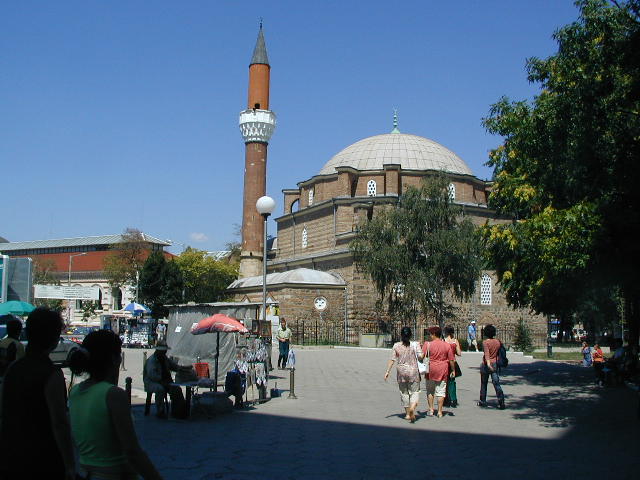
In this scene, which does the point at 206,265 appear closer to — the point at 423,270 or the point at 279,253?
the point at 279,253

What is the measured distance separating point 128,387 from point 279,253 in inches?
1548

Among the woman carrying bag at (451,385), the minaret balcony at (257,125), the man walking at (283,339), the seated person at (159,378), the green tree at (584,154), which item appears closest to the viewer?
the green tree at (584,154)

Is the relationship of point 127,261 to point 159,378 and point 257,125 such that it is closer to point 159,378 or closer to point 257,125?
point 257,125

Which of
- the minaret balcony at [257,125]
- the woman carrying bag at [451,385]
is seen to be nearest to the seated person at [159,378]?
the woman carrying bag at [451,385]

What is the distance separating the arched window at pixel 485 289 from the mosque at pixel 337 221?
0.06 m

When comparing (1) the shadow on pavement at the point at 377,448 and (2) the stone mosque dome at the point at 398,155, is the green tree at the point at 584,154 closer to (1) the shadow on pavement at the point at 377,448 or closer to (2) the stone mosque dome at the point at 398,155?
(1) the shadow on pavement at the point at 377,448

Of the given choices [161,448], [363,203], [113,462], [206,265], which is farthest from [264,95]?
[113,462]

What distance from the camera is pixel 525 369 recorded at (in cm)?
1952

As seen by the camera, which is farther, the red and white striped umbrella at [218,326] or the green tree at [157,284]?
the green tree at [157,284]

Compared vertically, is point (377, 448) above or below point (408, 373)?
below

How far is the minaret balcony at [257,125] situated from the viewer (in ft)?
138

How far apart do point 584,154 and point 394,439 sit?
464 centimetres

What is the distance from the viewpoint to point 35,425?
10.6ft

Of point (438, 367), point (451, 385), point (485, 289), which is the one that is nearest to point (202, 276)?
point (485, 289)
